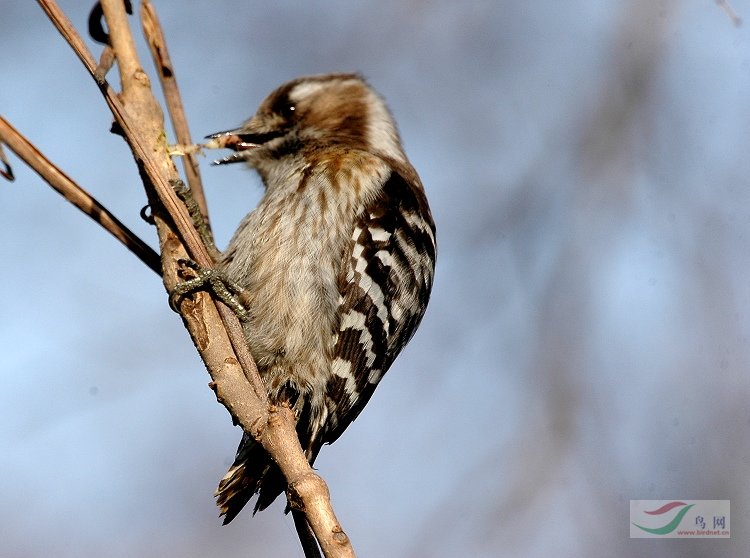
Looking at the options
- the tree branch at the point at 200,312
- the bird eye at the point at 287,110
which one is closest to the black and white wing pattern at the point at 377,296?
the bird eye at the point at 287,110

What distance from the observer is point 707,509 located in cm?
435

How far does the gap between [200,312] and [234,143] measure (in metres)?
1.27

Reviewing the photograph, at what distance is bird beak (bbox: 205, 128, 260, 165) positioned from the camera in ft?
10.7

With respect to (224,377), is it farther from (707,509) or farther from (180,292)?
(707,509)

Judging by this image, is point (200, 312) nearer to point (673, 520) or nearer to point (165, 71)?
point (165, 71)

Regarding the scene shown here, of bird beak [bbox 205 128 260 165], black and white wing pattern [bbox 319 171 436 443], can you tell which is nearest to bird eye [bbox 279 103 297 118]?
bird beak [bbox 205 128 260 165]

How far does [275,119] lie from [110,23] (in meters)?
1.23

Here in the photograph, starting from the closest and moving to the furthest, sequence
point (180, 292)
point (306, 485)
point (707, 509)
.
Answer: point (306, 485), point (180, 292), point (707, 509)

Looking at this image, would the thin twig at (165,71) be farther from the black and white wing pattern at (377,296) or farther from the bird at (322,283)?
the black and white wing pattern at (377,296)

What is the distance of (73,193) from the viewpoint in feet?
7.06

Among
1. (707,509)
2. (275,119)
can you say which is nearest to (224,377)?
(275,119)

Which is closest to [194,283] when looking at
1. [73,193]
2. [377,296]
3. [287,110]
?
[73,193]

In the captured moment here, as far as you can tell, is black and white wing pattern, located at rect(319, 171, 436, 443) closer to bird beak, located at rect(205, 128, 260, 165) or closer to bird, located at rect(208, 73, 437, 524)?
bird, located at rect(208, 73, 437, 524)

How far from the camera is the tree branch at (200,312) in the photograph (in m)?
1.82
